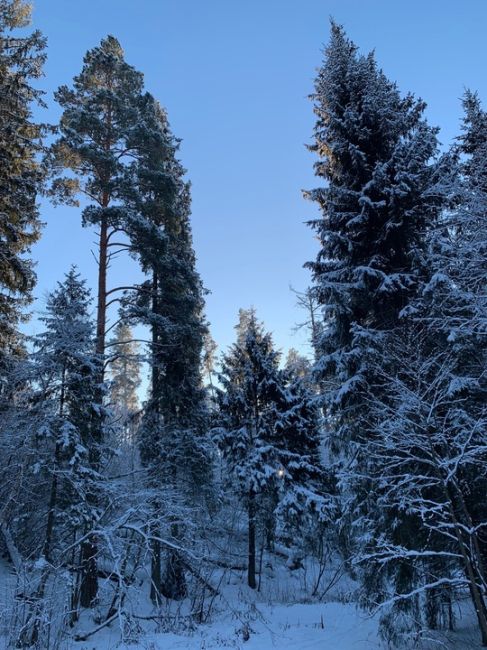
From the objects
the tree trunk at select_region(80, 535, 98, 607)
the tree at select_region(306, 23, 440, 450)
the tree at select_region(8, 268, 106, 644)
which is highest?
the tree at select_region(306, 23, 440, 450)

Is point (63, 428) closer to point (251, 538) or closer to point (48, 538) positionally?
point (48, 538)

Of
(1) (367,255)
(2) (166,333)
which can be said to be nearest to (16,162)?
(2) (166,333)

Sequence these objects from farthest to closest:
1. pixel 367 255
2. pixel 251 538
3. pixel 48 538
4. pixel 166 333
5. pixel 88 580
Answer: pixel 251 538 < pixel 166 333 < pixel 88 580 < pixel 367 255 < pixel 48 538

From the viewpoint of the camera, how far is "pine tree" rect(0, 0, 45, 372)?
38.7 feet

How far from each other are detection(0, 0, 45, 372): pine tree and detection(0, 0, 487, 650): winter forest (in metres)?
0.08

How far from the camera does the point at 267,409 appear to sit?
709 inches

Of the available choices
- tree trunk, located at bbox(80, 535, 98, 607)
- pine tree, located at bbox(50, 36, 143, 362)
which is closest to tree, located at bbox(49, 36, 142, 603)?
pine tree, located at bbox(50, 36, 143, 362)

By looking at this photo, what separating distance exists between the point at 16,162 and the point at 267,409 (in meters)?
12.5

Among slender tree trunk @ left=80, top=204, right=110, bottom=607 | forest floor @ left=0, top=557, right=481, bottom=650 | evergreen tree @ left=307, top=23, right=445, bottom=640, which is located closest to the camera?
forest floor @ left=0, top=557, right=481, bottom=650

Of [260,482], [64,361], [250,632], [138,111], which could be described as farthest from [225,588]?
[138,111]

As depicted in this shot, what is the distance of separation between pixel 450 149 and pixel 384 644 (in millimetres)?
10861

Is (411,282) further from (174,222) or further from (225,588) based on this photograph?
(225,588)

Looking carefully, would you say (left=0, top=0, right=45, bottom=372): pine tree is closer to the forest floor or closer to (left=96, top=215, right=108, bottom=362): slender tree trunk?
(left=96, top=215, right=108, bottom=362): slender tree trunk

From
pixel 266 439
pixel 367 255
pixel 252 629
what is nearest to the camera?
pixel 252 629
